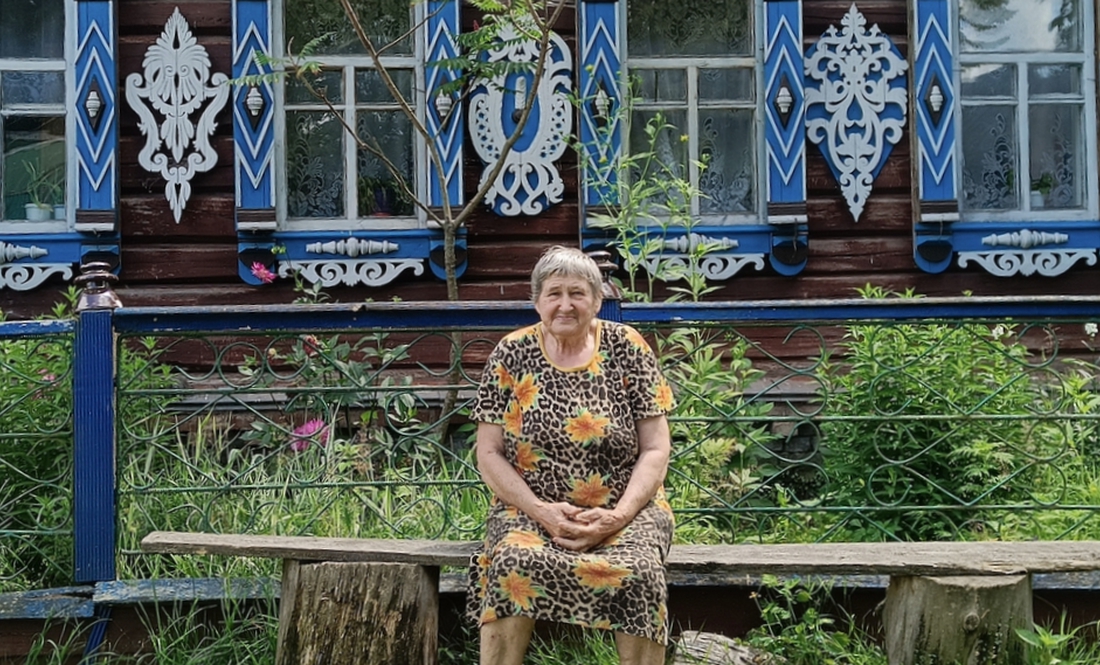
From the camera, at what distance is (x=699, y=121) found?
22.1 feet

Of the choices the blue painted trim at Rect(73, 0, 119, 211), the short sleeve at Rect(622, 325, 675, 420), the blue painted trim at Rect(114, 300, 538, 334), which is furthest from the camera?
the blue painted trim at Rect(73, 0, 119, 211)

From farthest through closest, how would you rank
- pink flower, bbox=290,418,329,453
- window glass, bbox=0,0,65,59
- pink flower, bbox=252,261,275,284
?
1. window glass, bbox=0,0,65,59
2. pink flower, bbox=252,261,275,284
3. pink flower, bbox=290,418,329,453

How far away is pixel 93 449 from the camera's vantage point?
3.97m

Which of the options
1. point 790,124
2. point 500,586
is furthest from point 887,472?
point 790,124

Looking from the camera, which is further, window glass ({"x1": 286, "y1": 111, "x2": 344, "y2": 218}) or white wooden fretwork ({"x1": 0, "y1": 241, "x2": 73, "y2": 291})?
window glass ({"x1": 286, "y1": 111, "x2": 344, "y2": 218})

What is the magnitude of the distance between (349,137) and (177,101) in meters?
0.90

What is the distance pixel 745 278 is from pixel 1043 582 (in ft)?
9.56

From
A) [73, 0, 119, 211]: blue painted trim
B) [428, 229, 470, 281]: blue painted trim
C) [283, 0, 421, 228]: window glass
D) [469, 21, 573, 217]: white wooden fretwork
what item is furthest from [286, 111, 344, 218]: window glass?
[73, 0, 119, 211]: blue painted trim

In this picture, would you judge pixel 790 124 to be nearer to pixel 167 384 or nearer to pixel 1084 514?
pixel 1084 514

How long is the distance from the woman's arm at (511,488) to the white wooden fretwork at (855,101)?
12.2 feet

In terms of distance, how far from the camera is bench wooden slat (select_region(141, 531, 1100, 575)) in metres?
3.37

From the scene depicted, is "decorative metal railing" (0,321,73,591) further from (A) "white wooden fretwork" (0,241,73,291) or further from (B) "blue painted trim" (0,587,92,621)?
(A) "white wooden fretwork" (0,241,73,291)

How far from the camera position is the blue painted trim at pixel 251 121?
6379 mm

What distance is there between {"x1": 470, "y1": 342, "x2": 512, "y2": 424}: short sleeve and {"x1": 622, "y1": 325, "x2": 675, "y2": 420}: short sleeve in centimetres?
35
